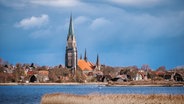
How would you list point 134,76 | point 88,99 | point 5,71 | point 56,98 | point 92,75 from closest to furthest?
point 88,99 < point 56,98 < point 5,71 < point 134,76 < point 92,75

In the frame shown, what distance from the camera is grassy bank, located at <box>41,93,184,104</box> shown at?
29125mm

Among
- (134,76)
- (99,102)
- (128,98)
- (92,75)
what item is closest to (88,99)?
(99,102)

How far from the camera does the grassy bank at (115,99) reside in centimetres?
2912

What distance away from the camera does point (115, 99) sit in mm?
32344

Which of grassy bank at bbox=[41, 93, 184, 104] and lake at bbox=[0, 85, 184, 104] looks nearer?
grassy bank at bbox=[41, 93, 184, 104]

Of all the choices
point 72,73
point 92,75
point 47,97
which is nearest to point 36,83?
point 72,73

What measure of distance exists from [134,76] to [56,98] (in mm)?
141364

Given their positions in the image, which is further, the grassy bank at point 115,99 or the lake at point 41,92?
the lake at point 41,92

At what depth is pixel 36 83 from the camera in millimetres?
164125

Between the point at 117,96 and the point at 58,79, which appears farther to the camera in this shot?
the point at 58,79

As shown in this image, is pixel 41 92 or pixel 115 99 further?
pixel 41 92

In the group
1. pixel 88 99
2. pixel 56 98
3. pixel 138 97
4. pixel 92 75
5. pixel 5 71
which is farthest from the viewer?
pixel 92 75

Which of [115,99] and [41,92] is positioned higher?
[41,92]

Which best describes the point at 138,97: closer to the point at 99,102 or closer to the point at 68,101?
the point at 99,102
